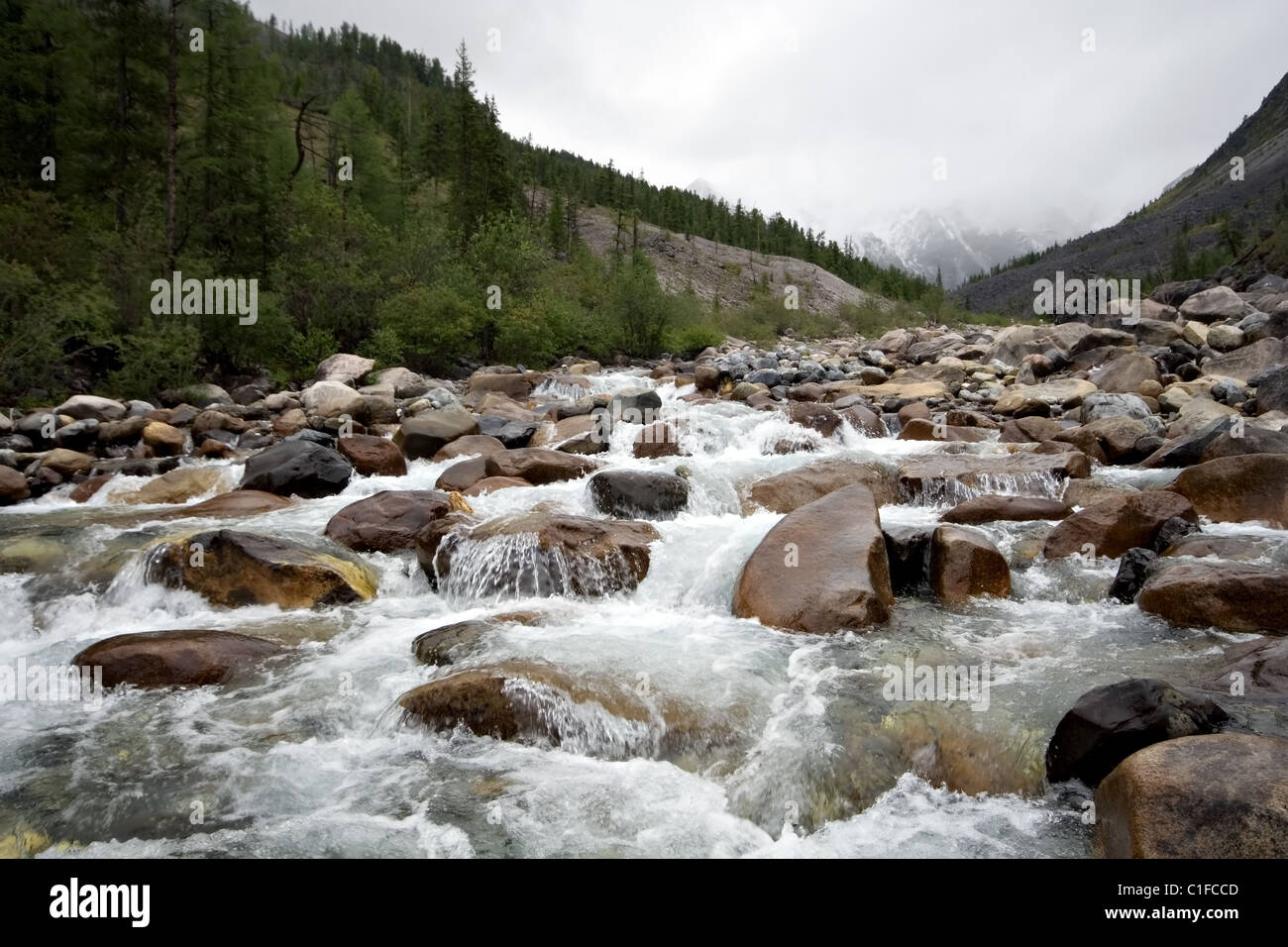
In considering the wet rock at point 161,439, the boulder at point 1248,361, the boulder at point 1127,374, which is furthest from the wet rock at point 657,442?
the boulder at point 1248,361

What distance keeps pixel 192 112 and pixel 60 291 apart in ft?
48.2

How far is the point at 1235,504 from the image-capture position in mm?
9055

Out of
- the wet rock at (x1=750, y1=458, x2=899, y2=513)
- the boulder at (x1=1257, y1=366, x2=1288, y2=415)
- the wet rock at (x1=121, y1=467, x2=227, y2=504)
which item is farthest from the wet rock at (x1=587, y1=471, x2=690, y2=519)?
the boulder at (x1=1257, y1=366, x2=1288, y2=415)

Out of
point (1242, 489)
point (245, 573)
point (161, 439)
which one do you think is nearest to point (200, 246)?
point (161, 439)

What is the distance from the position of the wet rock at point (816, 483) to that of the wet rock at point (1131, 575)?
12.3ft

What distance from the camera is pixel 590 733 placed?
5.21 meters

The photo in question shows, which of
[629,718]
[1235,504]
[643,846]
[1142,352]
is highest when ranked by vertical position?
[1142,352]

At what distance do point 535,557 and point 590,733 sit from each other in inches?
126

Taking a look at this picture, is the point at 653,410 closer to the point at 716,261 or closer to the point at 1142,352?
the point at 1142,352

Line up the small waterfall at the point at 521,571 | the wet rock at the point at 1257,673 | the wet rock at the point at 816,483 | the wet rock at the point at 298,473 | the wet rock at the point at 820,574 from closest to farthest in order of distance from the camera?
the wet rock at the point at 1257,673 → the wet rock at the point at 820,574 → the small waterfall at the point at 521,571 → the wet rock at the point at 816,483 → the wet rock at the point at 298,473

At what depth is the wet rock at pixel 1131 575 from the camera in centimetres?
729

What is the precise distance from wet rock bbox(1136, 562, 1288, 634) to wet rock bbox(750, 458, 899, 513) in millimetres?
4391

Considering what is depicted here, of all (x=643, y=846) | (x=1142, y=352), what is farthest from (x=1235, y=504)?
(x=1142, y=352)

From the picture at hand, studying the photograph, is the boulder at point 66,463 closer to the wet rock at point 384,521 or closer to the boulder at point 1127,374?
the wet rock at point 384,521
